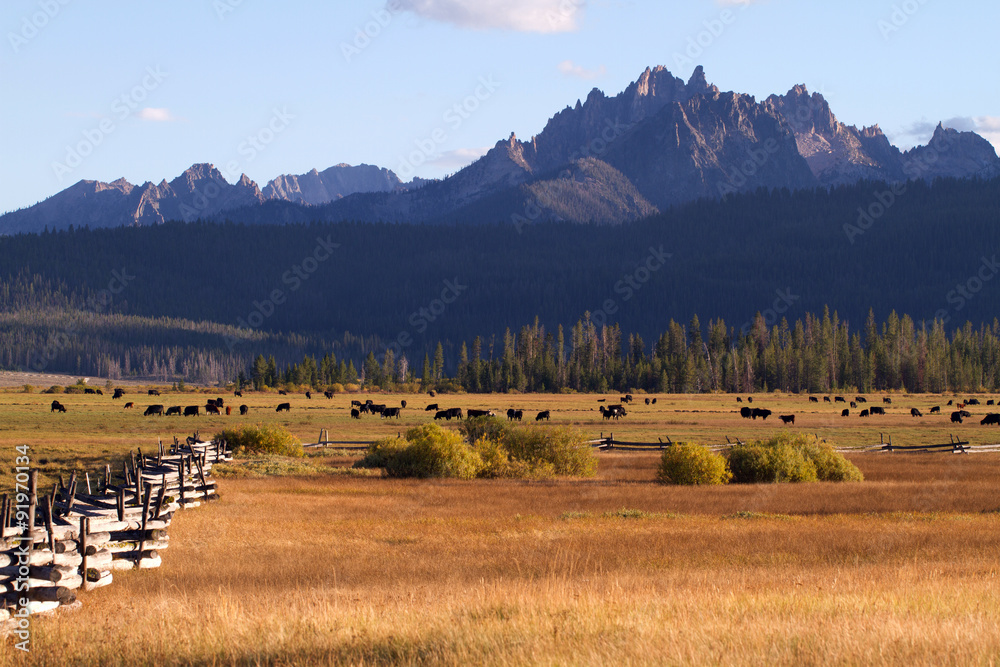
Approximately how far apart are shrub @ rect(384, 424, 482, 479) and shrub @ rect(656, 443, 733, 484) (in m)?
8.33

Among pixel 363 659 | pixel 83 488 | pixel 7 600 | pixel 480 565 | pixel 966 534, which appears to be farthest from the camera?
pixel 83 488

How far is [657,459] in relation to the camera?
49.6m

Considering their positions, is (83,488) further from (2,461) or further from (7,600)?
(7,600)

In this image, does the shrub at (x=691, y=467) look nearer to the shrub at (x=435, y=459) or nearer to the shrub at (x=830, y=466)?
the shrub at (x=830, y=466)

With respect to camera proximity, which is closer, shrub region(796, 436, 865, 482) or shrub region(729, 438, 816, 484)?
shrub region(729, 438, 816, 484)

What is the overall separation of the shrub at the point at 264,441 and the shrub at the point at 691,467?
2041 centimetres

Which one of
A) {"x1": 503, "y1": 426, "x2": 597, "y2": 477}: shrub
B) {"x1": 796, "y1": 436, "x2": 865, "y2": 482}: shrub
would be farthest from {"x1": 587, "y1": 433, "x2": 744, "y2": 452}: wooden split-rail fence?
{"x1": 796, "y1": 436, "x2": 865, "y2": 482}: shrub

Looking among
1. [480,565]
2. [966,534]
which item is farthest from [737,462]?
[480,565]

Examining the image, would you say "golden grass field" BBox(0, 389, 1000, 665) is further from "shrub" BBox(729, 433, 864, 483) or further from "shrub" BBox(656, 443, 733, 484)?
"shrub" BBox(729, 433, 864, 483)

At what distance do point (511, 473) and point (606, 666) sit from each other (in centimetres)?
3292

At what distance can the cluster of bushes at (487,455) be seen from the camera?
134ft

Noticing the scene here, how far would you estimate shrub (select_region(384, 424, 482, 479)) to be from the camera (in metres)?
40.8

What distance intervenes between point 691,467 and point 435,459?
35.4 feet

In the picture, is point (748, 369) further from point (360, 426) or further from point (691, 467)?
point (691, 467)
